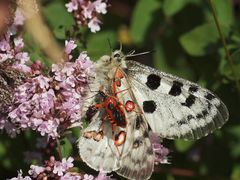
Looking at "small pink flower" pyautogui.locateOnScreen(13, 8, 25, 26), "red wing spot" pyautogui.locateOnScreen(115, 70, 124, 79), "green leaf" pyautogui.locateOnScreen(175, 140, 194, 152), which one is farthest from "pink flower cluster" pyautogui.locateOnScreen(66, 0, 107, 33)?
"green leaf" pyautogui.locateOnScreen(175, 140, 194, 152)

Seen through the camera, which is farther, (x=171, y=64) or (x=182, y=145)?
(x=171, y=64)

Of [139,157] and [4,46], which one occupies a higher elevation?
[4,46]

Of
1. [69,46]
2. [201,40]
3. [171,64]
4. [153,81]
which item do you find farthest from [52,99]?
[171,64]

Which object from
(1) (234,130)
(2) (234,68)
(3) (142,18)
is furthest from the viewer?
(3) (142,18)

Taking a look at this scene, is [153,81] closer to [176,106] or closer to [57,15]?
[176,106]

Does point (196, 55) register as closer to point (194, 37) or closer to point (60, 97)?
point (194, 37)

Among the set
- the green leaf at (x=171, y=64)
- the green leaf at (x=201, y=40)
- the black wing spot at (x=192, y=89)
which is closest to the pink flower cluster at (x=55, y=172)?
the black wing spot at (x=192, y=89)

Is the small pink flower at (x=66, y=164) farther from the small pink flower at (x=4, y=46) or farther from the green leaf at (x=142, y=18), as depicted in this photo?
the green leaf at (x=142, y=18)
